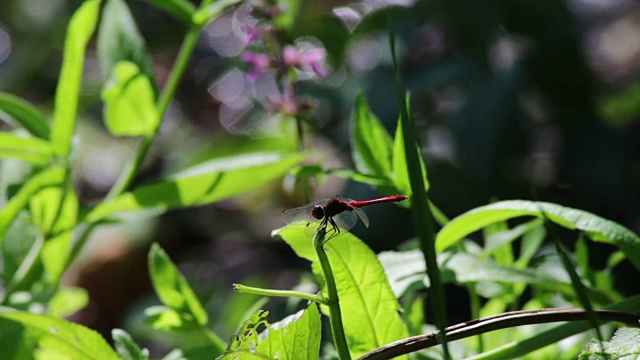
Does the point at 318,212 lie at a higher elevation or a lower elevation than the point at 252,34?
lower

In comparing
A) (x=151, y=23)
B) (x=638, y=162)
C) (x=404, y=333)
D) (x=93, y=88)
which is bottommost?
(x=404, y=333)

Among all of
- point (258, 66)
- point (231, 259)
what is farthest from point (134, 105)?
point (231, 259)

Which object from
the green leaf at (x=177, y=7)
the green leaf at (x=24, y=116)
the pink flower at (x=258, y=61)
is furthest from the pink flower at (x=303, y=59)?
the green leaf at (x=24, y=116)

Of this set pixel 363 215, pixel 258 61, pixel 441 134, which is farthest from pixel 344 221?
pixel 441 134

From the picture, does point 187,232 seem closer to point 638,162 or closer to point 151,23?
point 151,23

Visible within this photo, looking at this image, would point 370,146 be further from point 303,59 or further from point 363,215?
point 303,59
